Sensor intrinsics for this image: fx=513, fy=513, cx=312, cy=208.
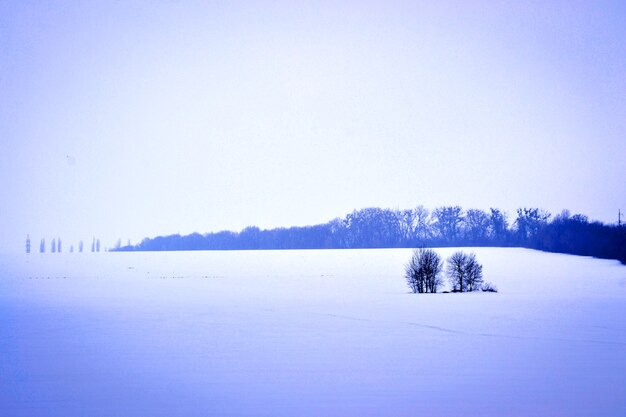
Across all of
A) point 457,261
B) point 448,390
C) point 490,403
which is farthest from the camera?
point 457,261

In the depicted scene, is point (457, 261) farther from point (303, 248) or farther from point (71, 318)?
point (303, 248)

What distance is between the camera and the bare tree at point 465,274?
135ft

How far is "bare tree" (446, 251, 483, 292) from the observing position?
1623 inches

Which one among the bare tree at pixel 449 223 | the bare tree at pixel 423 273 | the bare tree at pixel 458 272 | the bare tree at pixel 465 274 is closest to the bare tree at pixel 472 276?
the bare tree at pixel 465 274

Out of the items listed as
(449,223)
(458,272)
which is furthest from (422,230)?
(458,272)

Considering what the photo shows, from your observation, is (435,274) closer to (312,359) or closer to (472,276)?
(472,276)

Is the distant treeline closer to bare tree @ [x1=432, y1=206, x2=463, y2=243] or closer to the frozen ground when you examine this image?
bare tree @ [x1=432, y1=206, x2=463, y2=243]

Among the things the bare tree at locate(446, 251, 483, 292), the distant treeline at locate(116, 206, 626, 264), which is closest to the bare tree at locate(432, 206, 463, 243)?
the distant treeline at locate(116, 206, 626, 264)

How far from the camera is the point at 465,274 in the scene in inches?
1672

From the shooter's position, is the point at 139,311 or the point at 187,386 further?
the point at 139,311

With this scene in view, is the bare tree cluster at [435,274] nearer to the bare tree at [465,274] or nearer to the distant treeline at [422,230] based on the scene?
the bare tree at [465,274]

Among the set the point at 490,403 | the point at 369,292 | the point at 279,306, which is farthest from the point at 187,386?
the point at 369,292

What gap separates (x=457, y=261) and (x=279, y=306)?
22.3 metres

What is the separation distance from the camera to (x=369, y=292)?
34.1 m
